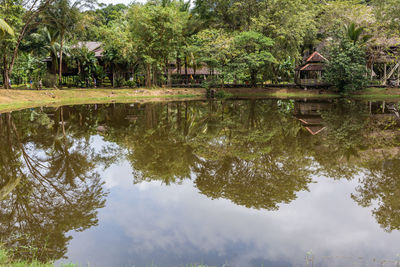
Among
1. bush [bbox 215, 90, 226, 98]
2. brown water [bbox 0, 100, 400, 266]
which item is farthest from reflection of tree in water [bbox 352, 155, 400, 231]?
bush [bbox 215, 90, 226, 98]

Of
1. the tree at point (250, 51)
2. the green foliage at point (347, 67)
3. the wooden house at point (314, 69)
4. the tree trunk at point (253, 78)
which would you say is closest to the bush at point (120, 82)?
the tree at point (250, 51)

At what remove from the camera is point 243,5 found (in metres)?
35.0

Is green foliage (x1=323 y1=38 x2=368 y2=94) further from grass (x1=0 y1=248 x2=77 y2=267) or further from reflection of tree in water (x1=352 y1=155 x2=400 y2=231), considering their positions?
grass (x1=0 y1=248 x2=77 y2=267)

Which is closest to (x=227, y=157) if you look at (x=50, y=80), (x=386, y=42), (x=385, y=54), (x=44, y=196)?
(x=44, y=196)

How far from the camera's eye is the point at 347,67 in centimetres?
3152

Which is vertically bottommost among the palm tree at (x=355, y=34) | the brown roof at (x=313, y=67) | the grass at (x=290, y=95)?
the grass at (x=290, y=95)

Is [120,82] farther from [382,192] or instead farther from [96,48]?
[382,192]

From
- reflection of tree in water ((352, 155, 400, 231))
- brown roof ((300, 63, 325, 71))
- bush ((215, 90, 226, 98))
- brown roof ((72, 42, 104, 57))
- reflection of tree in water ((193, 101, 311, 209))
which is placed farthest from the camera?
brown roof ((72, 42, 104, 57))

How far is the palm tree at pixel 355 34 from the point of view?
106ft

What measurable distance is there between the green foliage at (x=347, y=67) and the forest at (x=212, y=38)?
0.31 feet

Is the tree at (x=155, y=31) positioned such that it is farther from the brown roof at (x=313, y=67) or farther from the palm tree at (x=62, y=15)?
the brown roof at (x=313, y=67)

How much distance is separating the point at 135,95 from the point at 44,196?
27.0m

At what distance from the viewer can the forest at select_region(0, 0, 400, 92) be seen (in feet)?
100

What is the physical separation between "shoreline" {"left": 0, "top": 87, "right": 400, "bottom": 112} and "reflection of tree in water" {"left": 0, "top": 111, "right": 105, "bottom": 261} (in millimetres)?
15026
